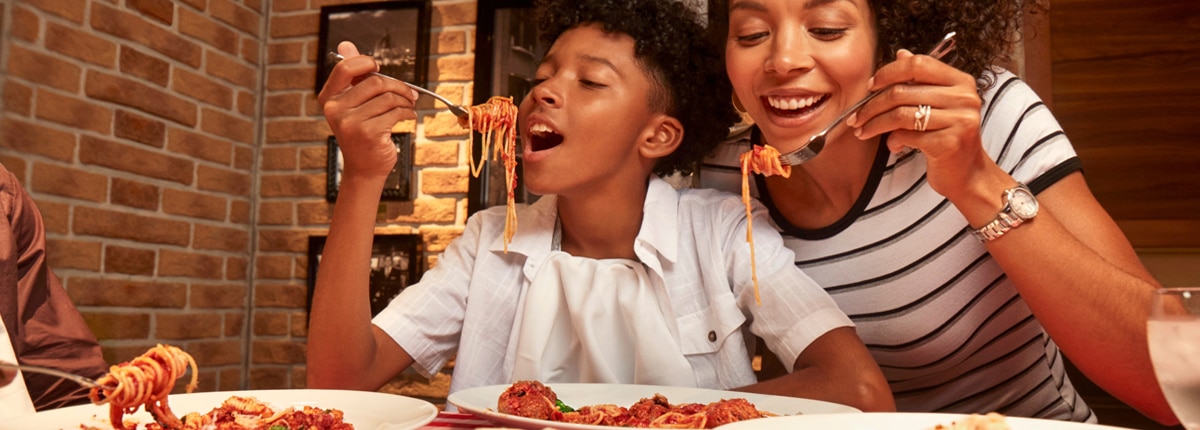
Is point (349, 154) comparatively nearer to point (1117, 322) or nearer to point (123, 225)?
point (1117, 322)

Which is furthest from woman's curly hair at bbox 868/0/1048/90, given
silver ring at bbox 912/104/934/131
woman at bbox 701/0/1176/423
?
silver ring at bbox 912/104/934/131

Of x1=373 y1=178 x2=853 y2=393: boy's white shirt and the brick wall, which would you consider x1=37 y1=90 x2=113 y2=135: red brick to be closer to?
the brick wall

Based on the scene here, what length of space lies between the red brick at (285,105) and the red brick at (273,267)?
56 cm

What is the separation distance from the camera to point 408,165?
3.41m

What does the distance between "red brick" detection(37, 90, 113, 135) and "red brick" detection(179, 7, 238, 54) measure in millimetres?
479

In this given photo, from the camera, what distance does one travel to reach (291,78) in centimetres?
363

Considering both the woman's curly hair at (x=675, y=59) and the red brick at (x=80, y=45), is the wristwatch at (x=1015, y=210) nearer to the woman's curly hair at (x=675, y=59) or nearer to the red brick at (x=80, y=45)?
the woman's curly hair at (x=675, y=59)

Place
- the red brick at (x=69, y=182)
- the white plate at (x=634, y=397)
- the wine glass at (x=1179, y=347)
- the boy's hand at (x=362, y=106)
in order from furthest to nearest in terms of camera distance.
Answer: the red brick at (x=69, y=182) → the boy's hand at (x=362, y=106) → the white plate at (x=634, y=397) → the wine glass at (x=1179, y=347)

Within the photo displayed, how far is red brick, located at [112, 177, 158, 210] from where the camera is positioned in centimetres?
301

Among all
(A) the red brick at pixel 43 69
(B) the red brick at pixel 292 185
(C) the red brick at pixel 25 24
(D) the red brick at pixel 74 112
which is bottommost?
(B) the red brick at pixel 292 185

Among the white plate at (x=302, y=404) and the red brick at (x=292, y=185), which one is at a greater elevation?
the red brick at (x=292, y=185)

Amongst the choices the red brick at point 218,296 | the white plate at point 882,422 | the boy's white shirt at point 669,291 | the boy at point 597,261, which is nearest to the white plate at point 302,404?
the white plate at point 882,422

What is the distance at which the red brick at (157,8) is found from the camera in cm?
308

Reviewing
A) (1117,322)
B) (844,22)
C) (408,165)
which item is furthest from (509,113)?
(408,165)
